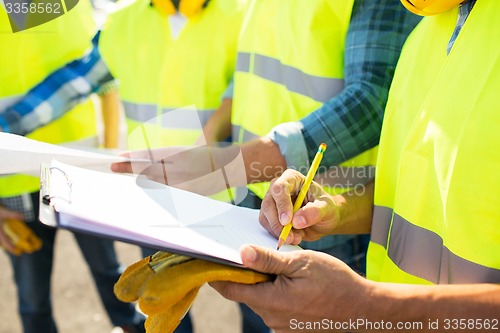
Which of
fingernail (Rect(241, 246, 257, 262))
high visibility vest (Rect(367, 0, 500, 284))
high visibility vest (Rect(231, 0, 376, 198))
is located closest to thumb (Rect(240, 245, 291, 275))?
fingernail (Rect(241, 246, 257, 262))

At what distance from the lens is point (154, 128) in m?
1.99

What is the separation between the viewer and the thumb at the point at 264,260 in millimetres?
908

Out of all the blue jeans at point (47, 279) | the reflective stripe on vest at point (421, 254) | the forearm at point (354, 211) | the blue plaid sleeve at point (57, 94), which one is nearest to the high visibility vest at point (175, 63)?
the blue plaid sleeve at point (57, 94)

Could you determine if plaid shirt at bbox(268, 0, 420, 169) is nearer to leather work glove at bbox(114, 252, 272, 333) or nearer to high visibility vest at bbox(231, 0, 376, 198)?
high visibility vest at bbox(231, 0, 376, 198)

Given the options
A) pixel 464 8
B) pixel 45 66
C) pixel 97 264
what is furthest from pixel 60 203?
pixel 97 264

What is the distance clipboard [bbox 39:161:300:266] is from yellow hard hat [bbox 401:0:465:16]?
54cm

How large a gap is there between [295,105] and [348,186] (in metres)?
0.28

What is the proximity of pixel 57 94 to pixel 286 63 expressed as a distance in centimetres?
99

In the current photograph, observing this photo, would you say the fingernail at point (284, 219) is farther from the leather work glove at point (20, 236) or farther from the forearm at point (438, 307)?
the leather work glove at point (20, 236)

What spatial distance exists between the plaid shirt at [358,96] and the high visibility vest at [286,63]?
0.18ft

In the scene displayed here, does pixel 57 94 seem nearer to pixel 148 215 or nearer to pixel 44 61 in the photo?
pixel 44 61

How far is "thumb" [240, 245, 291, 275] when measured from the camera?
0.91 meters

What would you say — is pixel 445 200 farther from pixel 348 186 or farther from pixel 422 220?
pixel 348 186

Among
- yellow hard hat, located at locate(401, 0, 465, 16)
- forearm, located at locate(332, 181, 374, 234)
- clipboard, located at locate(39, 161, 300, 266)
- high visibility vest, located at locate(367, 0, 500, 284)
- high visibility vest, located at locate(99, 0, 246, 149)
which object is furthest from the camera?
high visibility vest, located at locate(99, 0, 246, 149)
